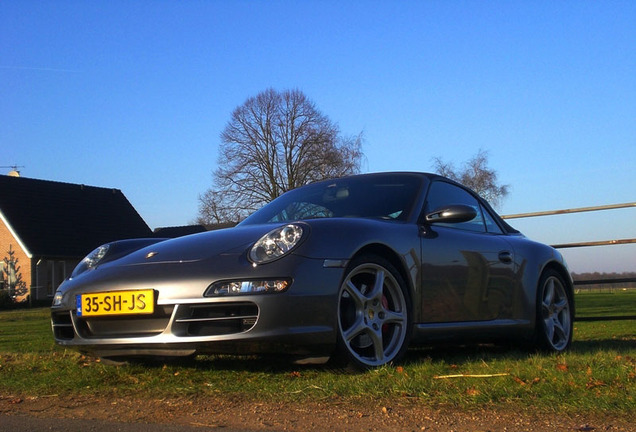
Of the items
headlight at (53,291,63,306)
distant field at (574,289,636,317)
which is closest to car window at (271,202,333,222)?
headlight at (53,291,63,306)

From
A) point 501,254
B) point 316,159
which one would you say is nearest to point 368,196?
point 501,254

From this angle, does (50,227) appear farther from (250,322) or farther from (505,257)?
(250,322)

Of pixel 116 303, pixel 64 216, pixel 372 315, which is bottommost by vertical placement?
pixel 372 315

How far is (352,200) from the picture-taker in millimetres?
5434

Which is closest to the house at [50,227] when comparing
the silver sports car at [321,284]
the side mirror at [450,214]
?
the silver sports car at [321,284]

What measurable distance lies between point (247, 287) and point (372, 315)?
34.3 inches

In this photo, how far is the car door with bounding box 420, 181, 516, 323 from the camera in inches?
196

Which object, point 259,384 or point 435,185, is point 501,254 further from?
point 259,384

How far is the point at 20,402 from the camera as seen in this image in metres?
4.00

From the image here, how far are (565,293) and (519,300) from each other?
99 cm

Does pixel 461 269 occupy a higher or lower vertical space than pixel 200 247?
lower

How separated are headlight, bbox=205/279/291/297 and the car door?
121cm

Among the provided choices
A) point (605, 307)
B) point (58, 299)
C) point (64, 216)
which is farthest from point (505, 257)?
point (64, 216)

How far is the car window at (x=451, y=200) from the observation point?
5.54m
